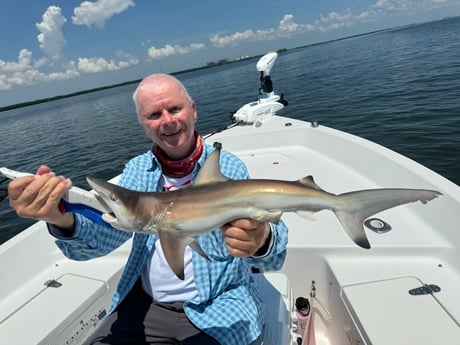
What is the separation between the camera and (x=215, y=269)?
2.44m

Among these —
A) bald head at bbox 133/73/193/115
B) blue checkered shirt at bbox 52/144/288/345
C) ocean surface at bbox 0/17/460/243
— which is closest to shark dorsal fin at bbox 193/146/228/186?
blue checkered shirt at bbox 52/144/288/345

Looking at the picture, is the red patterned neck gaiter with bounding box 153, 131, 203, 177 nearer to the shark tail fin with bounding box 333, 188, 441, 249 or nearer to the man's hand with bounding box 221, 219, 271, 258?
the man's hand with bounding box 221, 219, 271, 258

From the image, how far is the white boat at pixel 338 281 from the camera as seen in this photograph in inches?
103

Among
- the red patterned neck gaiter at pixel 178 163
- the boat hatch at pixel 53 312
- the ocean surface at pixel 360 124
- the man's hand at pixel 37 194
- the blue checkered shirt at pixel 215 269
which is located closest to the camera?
the man's hand at pixel 37 194

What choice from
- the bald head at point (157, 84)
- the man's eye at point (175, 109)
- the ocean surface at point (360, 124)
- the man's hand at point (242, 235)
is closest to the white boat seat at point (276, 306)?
the man's hand at point (242, 235)

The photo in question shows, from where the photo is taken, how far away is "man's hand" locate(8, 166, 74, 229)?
185cm

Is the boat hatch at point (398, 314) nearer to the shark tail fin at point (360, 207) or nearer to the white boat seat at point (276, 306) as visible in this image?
the white boat seat at point (276, 306)

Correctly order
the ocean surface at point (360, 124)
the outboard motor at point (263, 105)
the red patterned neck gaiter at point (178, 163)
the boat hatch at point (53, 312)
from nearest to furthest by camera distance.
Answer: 1. the red patterned neck gaiter at point (178, 163)
2. the boat hatch at point (53, 312)
3. the outboard motor at point (263, 105)
4. the ocean surface at point (360, 124)

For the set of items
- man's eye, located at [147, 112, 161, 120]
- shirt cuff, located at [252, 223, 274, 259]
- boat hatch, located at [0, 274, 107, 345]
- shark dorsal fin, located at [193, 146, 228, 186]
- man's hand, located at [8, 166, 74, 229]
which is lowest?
A: boat hatch, located at [0, 274, 107, 345]

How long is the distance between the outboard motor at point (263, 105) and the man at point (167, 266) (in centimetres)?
594

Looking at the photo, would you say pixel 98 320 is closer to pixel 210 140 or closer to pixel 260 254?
pixel 260 254

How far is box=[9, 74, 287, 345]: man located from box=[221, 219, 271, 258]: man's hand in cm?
6

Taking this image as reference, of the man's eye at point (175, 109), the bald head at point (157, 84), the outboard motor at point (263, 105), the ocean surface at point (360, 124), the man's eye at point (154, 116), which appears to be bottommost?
the man's eye at point (154, 116)

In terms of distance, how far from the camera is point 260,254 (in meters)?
2.27
